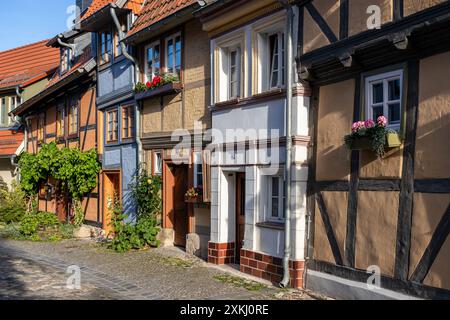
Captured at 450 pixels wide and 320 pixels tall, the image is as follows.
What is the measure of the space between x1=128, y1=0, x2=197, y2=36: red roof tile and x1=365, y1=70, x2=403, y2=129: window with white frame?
5.26 meters

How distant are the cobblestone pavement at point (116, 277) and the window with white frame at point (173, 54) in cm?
413

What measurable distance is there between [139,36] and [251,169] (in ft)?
17.7

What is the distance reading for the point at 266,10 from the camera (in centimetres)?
985

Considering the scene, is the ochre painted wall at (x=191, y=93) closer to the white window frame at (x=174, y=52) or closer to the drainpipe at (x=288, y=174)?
the white window frame at (x=174, y=52)

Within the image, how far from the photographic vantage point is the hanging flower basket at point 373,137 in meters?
7.16

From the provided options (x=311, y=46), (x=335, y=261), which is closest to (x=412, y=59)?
(x=311, y=46)

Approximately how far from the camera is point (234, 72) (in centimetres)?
1124

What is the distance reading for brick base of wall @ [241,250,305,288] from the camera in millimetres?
8891

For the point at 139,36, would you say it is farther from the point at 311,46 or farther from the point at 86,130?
the point at 311,46

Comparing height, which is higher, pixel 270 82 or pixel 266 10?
pixel 266 10

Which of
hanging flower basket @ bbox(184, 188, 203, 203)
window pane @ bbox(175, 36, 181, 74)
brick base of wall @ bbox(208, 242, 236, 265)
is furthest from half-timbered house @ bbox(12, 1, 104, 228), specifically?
brick base of wall @ bbox(208, 242, 236, 265)

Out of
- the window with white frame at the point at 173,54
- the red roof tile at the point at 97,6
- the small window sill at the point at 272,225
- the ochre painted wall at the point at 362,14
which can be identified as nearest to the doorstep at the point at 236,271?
the small window sill at the point at 272,225

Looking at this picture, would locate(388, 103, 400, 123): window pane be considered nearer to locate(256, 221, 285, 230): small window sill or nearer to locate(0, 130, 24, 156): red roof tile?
locate(256, 221, 285, 230): small window sill
